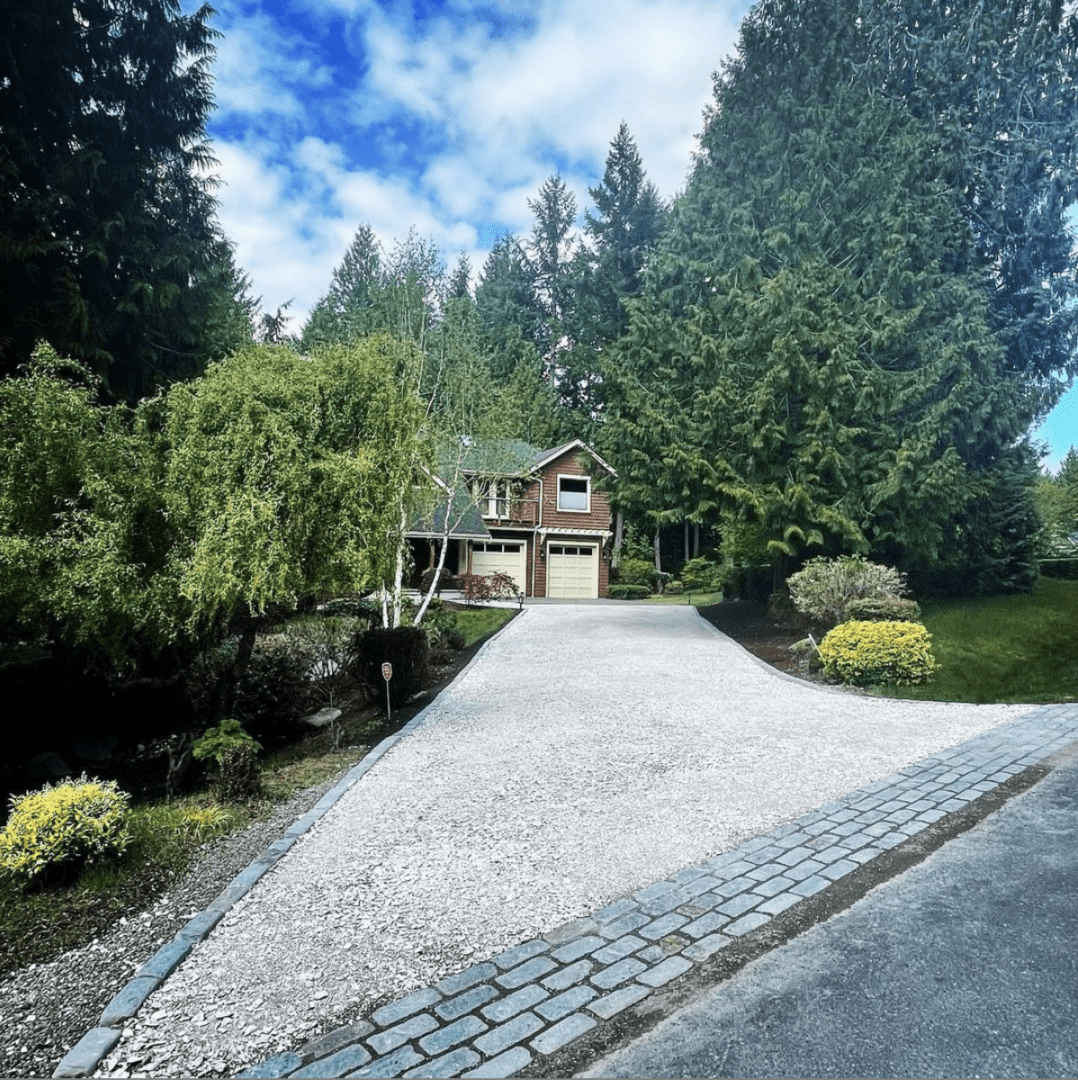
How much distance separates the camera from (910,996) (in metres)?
3.02

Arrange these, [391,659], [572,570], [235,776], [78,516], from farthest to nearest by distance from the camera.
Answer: [572,570] → [391,659] → [78,516] → [235,776]

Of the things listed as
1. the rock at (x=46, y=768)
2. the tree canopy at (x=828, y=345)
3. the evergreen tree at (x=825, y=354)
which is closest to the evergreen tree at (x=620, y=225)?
the tree canopy at (x=828, y=345)

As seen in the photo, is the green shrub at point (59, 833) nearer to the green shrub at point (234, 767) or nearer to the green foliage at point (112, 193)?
the green shrub at point (234, 767)

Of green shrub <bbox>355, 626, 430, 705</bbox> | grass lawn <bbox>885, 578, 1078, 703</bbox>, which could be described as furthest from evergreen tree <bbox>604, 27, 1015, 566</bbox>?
green shrub <bbox>355, 626, 430, 705</bbox>

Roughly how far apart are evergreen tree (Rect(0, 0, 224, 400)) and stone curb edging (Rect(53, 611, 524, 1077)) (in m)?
8.40

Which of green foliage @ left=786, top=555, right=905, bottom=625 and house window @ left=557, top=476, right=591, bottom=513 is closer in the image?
green foliage @ left=786, top=555, right=905, bottom=625

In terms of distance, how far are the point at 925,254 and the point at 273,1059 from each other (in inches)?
803

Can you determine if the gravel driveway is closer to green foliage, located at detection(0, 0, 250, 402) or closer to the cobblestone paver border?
the cobblestone paver border

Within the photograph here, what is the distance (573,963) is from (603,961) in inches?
5.7

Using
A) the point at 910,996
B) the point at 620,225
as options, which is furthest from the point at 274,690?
the point at 620,225

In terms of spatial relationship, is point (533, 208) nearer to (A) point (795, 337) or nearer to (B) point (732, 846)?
(A) point (795, 337)

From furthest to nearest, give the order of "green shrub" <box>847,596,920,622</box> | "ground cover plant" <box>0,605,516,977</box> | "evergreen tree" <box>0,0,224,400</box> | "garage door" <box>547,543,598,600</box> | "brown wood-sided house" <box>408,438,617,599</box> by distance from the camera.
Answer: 1. "garage door" <box>547,543,598,600</box>
2. "brown wood-sided house" <box>408,438,617,599</box>
3. "green shrub" <box>847,596,920,622</box>
4. "evergreen tree" <box>0,0,224,400</box>
5. "ground cover plant" <box>0,605,516,977</box>

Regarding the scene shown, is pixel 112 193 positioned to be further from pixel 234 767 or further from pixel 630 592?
pixel 630 592

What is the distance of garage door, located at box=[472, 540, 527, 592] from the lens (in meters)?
29.4
